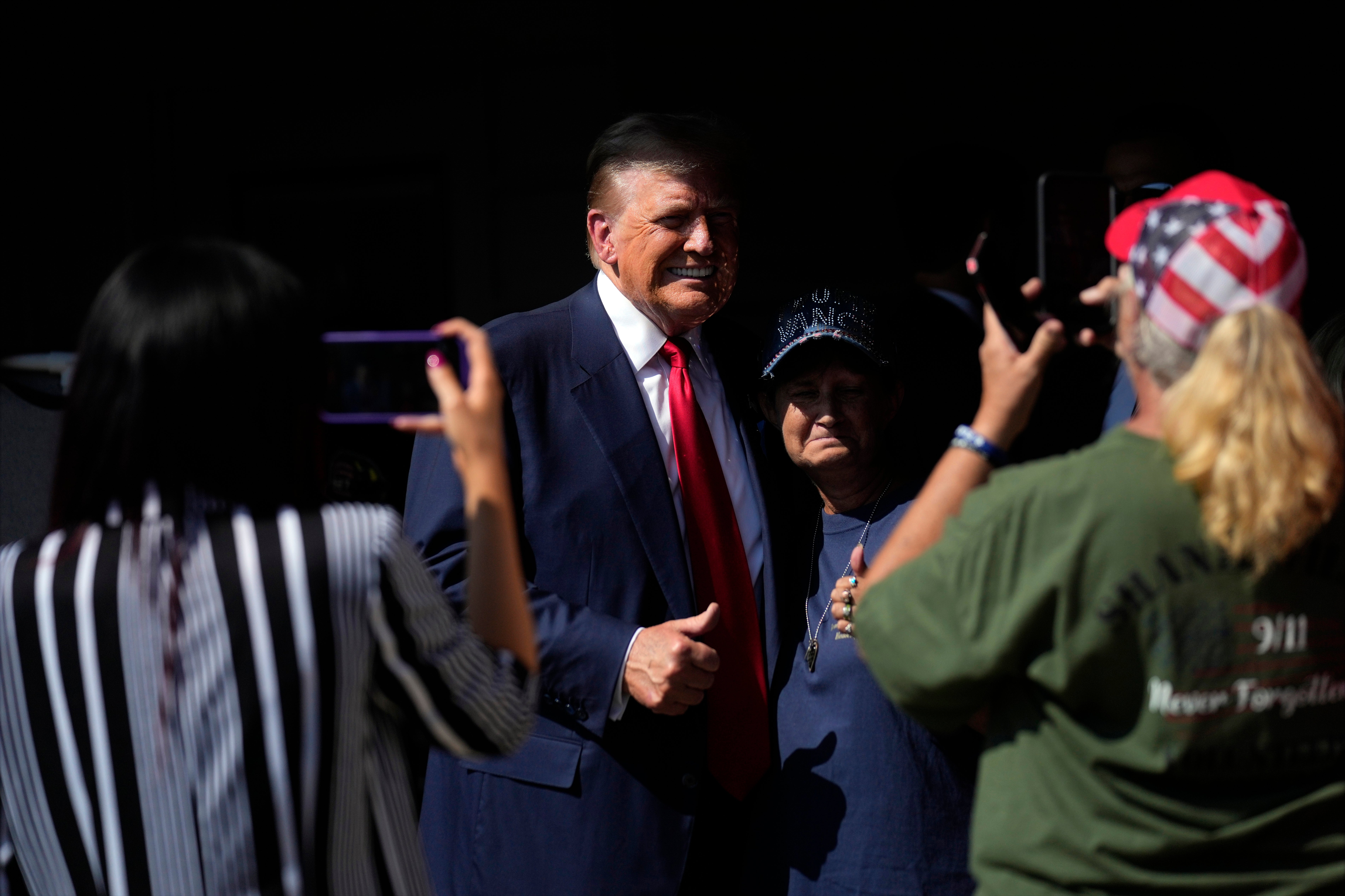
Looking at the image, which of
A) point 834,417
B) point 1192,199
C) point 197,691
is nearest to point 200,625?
point 197,691

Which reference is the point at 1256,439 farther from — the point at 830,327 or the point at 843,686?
the point at 830,327

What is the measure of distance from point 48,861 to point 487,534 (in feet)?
1.85

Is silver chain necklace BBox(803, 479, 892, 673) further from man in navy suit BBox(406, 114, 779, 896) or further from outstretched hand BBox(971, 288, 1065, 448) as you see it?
outstretched hand BBox(971, 288, 1065, 448)

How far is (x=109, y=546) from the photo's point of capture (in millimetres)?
1263

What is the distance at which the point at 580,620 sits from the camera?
2088 millimetres

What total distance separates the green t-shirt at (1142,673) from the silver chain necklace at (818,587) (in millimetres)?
700

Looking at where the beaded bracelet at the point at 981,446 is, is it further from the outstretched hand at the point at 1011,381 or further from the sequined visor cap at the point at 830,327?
the sequined visor cap at the point at 830,327

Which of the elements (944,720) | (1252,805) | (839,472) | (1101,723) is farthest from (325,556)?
(839,472)

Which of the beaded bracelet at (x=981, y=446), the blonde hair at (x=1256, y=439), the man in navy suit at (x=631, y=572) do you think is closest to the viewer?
the blonde hair at (x=1256, y=439)

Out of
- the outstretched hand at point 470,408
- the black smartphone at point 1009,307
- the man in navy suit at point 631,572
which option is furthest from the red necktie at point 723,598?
the outstretched hand at point 470,408

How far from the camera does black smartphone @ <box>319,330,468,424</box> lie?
1512mm

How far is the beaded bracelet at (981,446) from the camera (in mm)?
1510

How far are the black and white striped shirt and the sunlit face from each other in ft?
3.49

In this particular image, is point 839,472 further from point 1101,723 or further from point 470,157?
point 470,157
